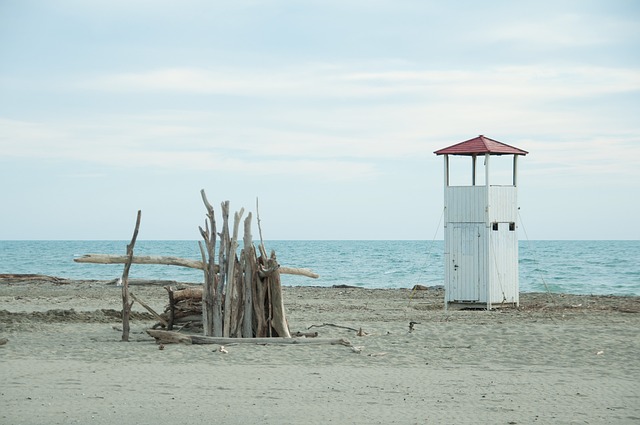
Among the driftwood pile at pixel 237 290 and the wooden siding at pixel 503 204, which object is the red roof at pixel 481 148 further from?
the driftwood pile at pixel 237 290

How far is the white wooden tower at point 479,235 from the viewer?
19359 mm

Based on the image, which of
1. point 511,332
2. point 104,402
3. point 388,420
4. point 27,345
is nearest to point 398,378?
point 388,420

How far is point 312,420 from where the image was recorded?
8.30 metres

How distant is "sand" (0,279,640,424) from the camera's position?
859 cm

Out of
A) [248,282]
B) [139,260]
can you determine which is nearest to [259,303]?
[248,282]

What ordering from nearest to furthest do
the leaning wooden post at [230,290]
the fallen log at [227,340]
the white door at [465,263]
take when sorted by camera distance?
the fallen log at [227,340], the leaning wooden post at [230,290], the white door at [465,263]

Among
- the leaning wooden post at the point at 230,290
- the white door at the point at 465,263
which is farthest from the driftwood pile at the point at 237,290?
the white door at the point at 465,263

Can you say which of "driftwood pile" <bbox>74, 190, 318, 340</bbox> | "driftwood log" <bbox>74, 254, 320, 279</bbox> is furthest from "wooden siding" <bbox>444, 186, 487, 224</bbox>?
"driftwood pile" <bbox>74, 190, 318, 340</bbox>

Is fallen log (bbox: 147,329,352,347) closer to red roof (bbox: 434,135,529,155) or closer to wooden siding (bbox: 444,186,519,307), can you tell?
wooden siding (bbox: 444,186,519,307)

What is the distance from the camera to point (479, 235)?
1941 cm

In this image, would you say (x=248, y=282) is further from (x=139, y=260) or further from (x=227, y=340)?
(x=139, y=260)

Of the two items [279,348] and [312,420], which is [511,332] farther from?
[312,420]

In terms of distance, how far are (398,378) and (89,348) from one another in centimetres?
532

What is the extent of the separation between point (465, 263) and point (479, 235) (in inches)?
29.7
